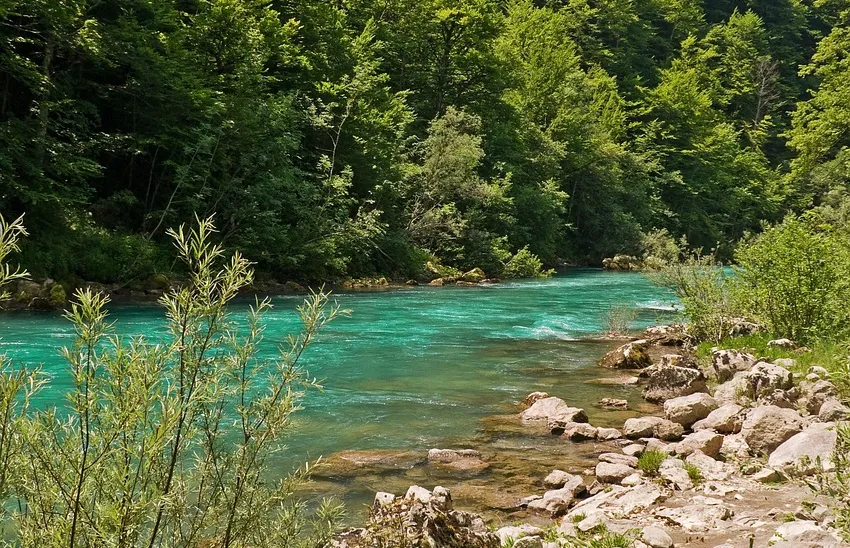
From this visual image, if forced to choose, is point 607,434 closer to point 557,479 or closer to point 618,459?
point 618,459

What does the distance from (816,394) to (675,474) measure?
3.04 m

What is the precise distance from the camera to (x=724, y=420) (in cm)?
809

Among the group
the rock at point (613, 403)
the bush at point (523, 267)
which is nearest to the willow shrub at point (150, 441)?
the rock at point (613, 403)

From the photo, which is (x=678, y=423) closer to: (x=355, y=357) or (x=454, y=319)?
(x=355, y=357)

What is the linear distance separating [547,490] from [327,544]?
12.5 ft

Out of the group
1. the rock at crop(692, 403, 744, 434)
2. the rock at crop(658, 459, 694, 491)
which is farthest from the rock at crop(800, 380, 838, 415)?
the rock at crop(658, 459, 694, 491)

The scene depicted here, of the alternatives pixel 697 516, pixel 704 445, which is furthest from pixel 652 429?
pixel 697 516

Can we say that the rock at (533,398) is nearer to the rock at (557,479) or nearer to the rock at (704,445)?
the rock at (704,445)

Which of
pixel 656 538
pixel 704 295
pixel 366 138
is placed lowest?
pixel 656 538

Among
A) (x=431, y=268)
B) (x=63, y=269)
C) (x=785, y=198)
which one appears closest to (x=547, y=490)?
(x=63, y=269)

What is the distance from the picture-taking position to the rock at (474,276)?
98.1ft

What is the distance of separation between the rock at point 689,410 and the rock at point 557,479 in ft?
8.72

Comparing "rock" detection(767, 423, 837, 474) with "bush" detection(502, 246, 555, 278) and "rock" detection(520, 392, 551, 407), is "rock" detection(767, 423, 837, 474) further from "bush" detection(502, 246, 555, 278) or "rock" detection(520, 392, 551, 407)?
"bush" detection(502, 246, 555, 278)

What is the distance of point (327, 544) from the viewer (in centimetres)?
321
